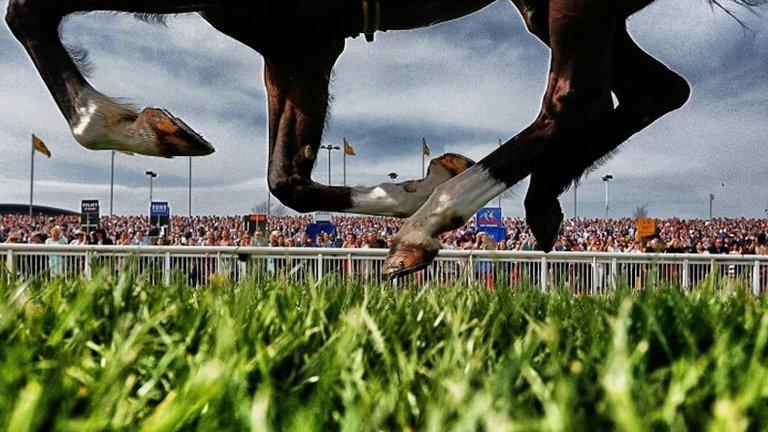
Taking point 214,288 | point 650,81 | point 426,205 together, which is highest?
point 650,81

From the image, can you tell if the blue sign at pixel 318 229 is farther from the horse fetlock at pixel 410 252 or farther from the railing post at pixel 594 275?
the horse fetlock at pixel 410 252

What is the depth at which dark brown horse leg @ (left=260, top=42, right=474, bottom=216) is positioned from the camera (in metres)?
3.74

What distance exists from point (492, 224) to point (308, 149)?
1042 cm

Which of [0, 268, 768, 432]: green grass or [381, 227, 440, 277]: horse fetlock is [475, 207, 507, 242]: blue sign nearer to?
[381, 227, 440, 277]: horse fetlock

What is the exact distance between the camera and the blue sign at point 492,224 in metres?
13.9

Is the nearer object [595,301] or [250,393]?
[250,393]

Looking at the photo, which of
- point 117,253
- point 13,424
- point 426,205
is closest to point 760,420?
point 13,424

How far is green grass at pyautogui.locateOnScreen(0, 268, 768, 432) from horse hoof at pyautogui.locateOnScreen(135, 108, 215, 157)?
3.40 ft

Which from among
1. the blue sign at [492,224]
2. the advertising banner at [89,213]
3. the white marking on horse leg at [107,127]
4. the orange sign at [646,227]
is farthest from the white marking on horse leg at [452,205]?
the advertising banner at [89,213]

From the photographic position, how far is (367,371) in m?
1.55

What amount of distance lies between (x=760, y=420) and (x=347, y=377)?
658 mm

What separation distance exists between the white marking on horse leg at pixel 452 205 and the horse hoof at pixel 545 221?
1.62 ft

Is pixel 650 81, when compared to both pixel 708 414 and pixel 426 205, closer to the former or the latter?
pixel 426 205

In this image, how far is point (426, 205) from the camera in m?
3.43
